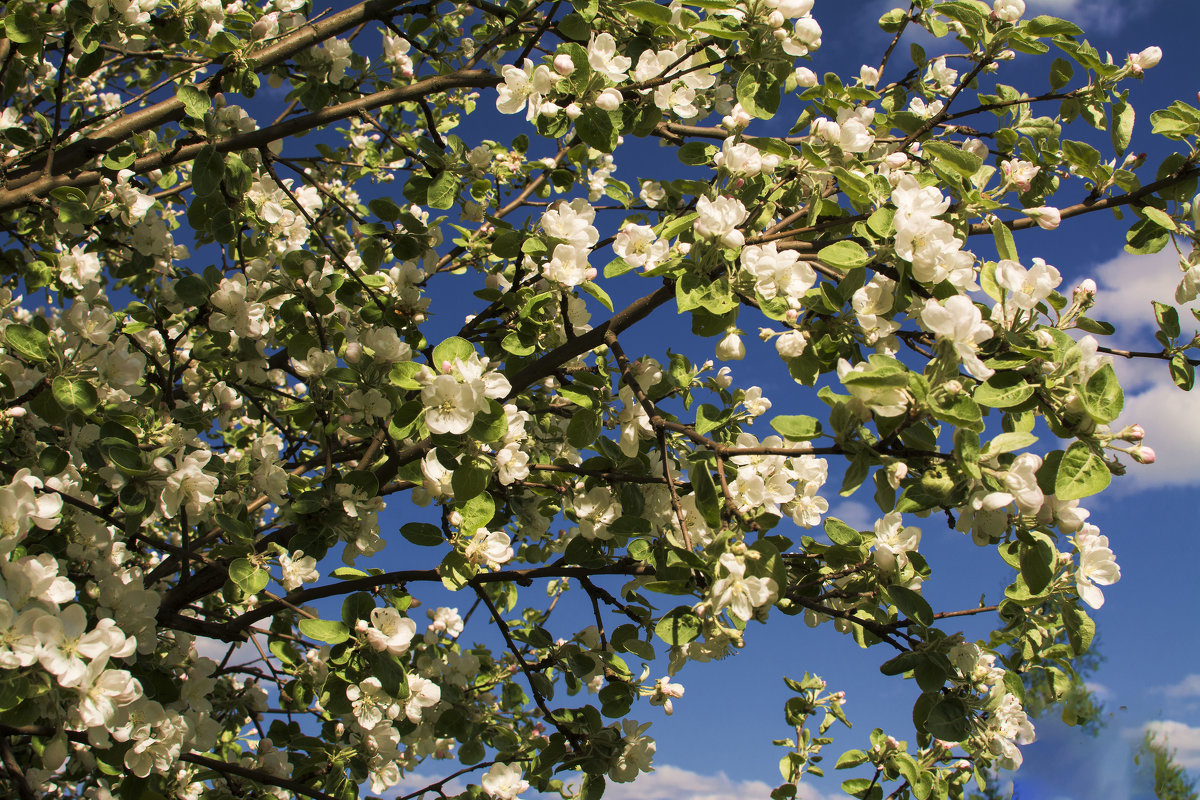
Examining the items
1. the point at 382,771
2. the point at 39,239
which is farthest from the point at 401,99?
the point at 382,771

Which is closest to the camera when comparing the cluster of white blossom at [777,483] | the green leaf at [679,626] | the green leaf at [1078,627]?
the green leaf at [679,626]

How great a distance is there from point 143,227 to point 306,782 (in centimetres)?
217

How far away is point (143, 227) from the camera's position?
10.4 feet

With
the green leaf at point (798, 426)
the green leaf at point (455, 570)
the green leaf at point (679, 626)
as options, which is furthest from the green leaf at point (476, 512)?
the green leaf at point (798, 426)

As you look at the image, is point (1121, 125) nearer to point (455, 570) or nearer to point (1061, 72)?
point (1061, 72)

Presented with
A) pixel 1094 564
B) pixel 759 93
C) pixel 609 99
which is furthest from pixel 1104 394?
pixel 609 99

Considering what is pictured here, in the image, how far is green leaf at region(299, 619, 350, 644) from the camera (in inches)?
91.0

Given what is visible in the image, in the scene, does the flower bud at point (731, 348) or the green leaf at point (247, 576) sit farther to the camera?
the green leaf at point (247, 576)

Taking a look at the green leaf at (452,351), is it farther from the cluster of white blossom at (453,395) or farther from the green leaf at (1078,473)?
the green leaf at (1078,473)

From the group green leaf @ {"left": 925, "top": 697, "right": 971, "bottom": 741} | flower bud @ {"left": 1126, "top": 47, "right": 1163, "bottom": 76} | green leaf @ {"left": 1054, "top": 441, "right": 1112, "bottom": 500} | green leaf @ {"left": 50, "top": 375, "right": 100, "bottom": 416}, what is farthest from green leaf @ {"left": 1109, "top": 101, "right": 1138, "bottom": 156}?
green leaf @ {"left": 50, "top": 375, "right": 100, "bottom": 416}

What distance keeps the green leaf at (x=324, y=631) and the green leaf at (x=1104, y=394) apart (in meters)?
1.98

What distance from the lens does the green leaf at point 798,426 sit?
187 centimetres

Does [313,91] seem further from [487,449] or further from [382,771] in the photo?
[382,771]

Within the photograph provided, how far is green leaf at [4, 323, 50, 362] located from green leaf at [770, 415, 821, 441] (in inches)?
77.0
